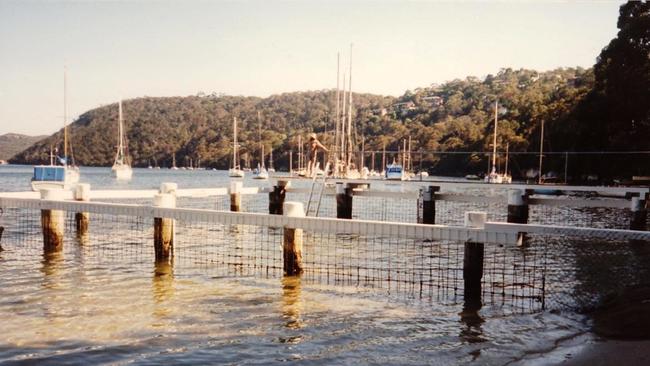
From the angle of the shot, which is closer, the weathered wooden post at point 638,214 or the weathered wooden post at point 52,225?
the weathered wooden post at point 52,225

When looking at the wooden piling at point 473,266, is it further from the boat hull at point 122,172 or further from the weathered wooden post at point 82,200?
the boat hull at point 122,172

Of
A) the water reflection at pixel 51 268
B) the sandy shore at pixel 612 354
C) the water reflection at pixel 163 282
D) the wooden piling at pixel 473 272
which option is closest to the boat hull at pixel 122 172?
the water reflection at pixel 51 268

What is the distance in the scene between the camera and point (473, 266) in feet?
45.2

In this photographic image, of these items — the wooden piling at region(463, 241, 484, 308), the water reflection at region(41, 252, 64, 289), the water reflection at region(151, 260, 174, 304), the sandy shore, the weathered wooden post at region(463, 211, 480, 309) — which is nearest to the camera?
the sandy shore

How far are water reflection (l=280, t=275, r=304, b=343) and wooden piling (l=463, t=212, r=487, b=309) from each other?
3923 millimetres

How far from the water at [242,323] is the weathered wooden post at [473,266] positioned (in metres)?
0.34

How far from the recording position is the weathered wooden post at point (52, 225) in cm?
1981

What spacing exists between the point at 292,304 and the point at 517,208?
1748 cm

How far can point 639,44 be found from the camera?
5353 cm

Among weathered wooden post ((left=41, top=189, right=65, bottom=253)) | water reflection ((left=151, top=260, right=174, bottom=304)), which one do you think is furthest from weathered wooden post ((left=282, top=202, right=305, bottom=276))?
weathered wooden post ((left=41, top=189, right=65, bottom=253))

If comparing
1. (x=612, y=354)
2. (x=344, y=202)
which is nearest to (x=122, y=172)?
(x=344, y=202)

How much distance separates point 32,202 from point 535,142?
7565cm

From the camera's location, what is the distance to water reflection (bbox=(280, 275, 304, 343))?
11802mm

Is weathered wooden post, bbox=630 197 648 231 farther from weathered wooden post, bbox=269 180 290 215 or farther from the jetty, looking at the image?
weathered wooden post, bbox=269 180 290 215
